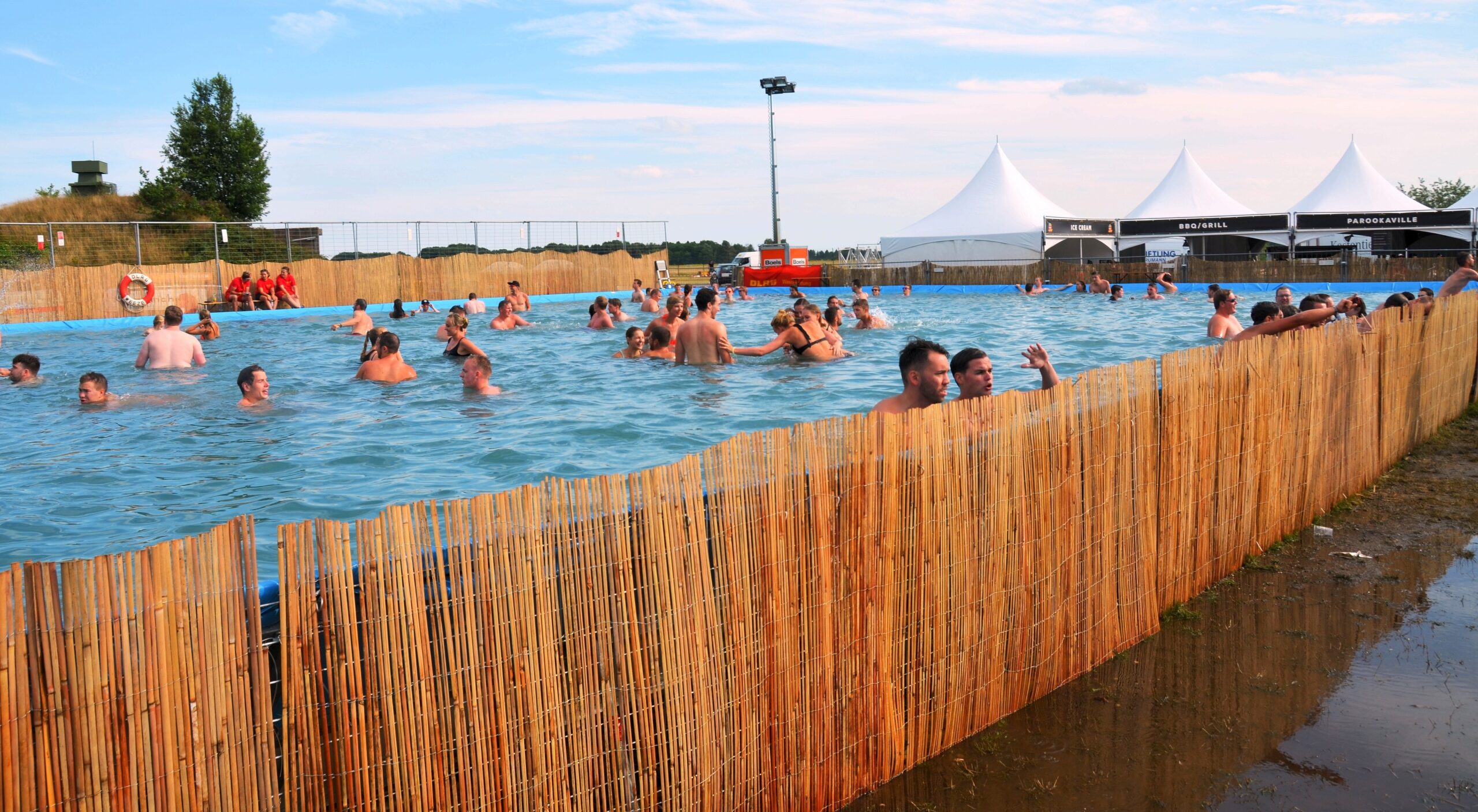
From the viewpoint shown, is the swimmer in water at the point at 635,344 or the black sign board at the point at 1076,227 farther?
the black sign board at the point at 1076,227

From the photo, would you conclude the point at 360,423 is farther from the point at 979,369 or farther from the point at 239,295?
the point at 239,295

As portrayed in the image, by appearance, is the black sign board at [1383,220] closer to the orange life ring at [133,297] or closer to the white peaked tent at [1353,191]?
the white peaked tent at [1353,191]

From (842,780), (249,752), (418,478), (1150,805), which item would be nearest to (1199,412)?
(1150,805)

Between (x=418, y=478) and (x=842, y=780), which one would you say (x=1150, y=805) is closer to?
(x=842, y=780)

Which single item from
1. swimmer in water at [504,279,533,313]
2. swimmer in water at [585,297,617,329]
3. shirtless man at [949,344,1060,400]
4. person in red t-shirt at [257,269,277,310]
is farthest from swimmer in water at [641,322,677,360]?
person in red t-shirt at [257,269,277,310]

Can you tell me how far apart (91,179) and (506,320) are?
37981mm

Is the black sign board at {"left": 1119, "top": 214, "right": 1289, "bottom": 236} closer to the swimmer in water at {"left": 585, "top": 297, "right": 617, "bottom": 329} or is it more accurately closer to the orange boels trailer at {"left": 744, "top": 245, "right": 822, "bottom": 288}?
the orange boels trailer at {"left": 744, "top": 245, "right": 822, "bottom": 288}

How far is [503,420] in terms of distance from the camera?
10539 millimetres

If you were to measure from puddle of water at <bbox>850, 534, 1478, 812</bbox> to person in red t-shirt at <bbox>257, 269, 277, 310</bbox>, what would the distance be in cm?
2551

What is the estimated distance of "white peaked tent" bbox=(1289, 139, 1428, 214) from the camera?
114ft

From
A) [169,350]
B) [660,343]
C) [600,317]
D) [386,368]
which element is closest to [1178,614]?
[660,343]

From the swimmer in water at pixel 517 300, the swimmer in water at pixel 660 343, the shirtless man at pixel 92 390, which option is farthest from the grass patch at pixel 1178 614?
the swimmer in water at pixel 517 300

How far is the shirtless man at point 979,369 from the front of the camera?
583 centimetres

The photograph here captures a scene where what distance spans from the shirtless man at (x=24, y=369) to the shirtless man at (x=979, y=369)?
11632 mm
